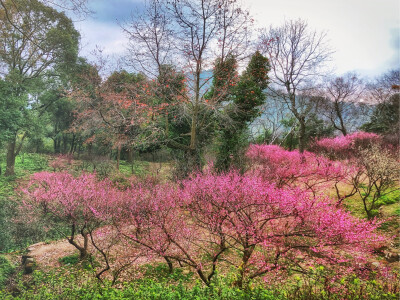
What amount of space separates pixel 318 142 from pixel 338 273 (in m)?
13.1

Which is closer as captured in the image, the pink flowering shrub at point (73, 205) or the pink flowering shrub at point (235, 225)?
the pink flowering shrub at point (235, 225)

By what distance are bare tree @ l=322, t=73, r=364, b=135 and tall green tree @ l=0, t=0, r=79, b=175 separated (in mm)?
17582

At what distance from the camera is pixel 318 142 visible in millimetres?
15562

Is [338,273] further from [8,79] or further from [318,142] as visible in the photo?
[318,142]

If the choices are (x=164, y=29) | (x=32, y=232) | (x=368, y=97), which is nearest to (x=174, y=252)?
(x=32, y=232)

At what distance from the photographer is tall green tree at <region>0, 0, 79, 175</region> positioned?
650 cm

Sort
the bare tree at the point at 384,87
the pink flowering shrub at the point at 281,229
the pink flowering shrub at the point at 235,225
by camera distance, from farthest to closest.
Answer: the bare tree at the point at 384,87
the pink flowering shrub at the point at 235,225
the pink flowering shrub at the point at 281,229

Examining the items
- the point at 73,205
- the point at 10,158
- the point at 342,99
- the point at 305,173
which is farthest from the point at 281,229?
the point at 342,99

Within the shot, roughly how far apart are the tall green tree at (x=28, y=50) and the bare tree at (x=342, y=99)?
1758cm

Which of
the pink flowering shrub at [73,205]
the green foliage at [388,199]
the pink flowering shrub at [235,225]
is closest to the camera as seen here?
the pink flowering shrub at [235,225]

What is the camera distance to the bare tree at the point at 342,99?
1828cm

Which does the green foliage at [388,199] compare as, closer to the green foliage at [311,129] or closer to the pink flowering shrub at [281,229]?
the pink flowering shrub at [281,229]

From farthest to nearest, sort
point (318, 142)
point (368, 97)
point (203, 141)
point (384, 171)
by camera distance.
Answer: point (368, 97) < point (318, 142) < point (203, 141) < point (384, 171)

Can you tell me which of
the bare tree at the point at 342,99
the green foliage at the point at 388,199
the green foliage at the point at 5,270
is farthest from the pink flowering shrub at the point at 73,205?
the bare tree at the point at 342,99
